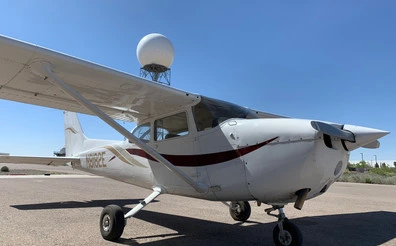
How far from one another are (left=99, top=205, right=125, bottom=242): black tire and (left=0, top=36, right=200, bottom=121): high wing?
212 cm

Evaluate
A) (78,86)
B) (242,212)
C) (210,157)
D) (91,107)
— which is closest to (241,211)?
(242,212)

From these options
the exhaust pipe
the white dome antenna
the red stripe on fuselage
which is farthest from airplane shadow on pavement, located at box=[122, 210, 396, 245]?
the white dome antenna

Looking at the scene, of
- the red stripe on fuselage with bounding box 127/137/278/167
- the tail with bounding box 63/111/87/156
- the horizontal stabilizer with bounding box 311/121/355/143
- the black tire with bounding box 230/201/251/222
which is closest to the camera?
the horizontal stabilizer with bounding box 311/121/355/143

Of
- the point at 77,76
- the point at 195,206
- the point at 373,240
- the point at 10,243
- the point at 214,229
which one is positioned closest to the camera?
the point at 10,243

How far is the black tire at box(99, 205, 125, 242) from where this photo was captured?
4988 mm

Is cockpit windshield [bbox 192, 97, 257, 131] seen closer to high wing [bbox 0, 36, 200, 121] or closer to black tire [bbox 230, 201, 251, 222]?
high wing [bbox 0, 36, 200, 121]

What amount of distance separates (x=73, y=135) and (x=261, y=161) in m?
8.55

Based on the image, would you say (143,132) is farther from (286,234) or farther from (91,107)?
(286,234)

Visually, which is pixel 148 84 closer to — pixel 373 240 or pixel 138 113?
pixel 138 113

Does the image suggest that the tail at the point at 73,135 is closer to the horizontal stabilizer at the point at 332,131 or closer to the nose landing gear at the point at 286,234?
the nose landing gear at the point at 286,234

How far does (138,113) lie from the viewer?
21.6ft

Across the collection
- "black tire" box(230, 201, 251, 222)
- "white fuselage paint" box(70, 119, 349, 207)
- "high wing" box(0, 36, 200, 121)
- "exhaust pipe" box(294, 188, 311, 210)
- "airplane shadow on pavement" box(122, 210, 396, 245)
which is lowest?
"airplane shadow on pavement" box(122, 210, 396, 245)

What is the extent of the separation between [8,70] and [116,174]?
3.54 metres

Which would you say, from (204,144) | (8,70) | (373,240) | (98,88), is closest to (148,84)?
(98,88)
